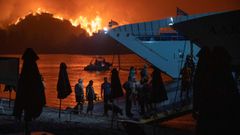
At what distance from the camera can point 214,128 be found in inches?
298

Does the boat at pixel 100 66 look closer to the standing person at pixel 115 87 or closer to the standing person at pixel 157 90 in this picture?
the standing person at pixel 115 87

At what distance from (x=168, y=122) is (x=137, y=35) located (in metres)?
24.3

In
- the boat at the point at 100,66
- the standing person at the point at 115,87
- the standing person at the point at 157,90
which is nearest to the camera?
the standing person at the point at 157,90

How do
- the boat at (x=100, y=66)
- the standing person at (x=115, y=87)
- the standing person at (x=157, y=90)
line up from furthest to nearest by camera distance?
the boat at (x=100, y=66) → the standing person at (x=115, y=87) → the standing person at (x=157, y=90)

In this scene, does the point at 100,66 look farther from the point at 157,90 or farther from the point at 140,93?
the point at 157,90

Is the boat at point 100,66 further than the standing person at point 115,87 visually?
Yes

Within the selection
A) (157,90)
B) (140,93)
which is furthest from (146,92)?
(157,90)

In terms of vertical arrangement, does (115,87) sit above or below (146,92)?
above

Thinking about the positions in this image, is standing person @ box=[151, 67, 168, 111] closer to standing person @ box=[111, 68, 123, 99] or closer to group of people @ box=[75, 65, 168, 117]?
group of people @ box=[75, 65, 168, 117]

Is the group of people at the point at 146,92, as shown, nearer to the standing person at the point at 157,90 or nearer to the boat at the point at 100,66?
the standing person at the point at 157,90

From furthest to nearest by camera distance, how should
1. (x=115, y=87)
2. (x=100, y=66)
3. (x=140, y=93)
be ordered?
(x=100, y=66), (x=140, y=93), (x=115, y=87)

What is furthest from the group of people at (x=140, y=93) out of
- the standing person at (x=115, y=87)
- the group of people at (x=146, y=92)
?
the standing person at (x=115, y=87)

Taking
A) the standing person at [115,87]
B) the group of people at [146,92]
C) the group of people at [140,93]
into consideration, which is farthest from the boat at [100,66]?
the standing person at [115,87]

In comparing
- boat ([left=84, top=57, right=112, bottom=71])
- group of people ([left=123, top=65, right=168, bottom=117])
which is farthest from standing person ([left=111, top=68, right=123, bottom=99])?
boat ([left=84, top=57, right=112, bottom=71])
